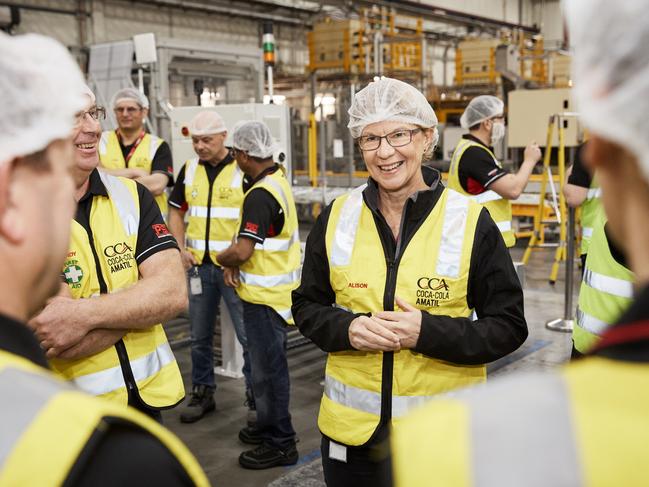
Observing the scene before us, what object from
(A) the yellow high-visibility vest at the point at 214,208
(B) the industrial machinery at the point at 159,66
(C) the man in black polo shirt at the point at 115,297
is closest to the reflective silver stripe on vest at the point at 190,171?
(A) the yellow high-visibility vest at the point at 214,208

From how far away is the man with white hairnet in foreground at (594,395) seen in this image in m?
0.60

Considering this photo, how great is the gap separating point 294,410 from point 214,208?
1.44 metres

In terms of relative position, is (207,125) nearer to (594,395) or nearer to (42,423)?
(42,423)

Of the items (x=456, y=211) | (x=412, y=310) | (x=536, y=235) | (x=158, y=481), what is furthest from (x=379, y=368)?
(x=536, y=235)

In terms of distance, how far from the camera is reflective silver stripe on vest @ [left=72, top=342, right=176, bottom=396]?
195 centimetres

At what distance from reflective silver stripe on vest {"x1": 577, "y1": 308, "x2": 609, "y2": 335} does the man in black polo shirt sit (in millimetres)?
1358

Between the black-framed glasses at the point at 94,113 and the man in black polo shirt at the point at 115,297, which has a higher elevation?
the black-framed glasses at the point at 94,113

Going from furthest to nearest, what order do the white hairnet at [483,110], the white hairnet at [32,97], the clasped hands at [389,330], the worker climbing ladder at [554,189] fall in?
the worker climbing ladder at [554,189] < the white hairnet at [483,110] < the clasped hands at [389,330] < the white hairnet at [32,97]

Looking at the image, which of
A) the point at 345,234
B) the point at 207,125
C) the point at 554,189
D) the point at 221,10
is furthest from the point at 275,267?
the point at 221,10

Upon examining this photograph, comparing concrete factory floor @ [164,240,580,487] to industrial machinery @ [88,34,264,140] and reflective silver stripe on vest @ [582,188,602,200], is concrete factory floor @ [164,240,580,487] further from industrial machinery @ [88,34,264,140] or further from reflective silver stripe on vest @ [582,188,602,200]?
industrial machinery @ [88,34,264,140]

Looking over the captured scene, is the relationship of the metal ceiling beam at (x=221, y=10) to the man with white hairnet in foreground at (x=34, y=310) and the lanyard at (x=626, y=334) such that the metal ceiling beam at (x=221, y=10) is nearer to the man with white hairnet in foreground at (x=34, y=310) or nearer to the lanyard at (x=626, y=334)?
the man with white hairnet in foreground at (x=34, y=310)

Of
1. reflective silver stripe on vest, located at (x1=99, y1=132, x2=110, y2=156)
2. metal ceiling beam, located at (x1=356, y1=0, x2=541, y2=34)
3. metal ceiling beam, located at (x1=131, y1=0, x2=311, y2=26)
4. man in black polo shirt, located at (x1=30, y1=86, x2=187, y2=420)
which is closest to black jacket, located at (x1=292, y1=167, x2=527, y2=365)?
man in black polo shirt, located at (x1=30, y1=86, x2=187, y2=420)

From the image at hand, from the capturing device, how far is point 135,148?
4926 millimetres

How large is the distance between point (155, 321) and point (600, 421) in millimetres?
1599
